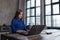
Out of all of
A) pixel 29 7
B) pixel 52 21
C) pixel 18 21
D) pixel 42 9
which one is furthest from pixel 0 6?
pixel 18 21

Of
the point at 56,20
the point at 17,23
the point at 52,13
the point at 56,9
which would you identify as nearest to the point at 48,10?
the point at 52,13

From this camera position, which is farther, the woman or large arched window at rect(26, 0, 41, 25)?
large arched window at rect(26, 0, 41, 25)

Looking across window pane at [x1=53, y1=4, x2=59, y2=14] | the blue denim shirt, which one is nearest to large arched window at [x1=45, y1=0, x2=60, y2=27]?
window pane at [x1=53, y1=4, x2=59, y2=14]

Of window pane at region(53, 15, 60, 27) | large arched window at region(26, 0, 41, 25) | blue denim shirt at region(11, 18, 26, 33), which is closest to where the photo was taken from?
blue denim shirt at region(11, 18, 26, 33)

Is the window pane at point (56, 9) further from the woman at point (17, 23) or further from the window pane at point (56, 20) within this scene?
the woman at point (17, 23)

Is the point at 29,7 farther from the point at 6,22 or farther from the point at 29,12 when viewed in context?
the point at 6,22

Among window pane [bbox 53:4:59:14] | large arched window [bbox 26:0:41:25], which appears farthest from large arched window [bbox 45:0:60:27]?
large arched window [bbox 26:0:41:25]

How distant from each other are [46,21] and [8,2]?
2.75 m

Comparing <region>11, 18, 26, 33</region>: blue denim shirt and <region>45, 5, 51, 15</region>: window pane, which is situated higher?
<region>45, 5, 51, 15</region>: window pane

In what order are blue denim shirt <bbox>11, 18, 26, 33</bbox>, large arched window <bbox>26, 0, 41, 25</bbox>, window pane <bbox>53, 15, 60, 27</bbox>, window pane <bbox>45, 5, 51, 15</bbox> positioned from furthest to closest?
large arched window <bbox>26, 0, 41, 25</bbox> < window pane <bbox>45, 5, 51, 15</bbox> < window pane <bbox>53, 15, 60, 27</bbox> < blue denim shirt <bbox>11, 18, 26, 33</bbox>

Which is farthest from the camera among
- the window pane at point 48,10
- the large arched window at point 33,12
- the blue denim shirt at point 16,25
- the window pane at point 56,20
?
the large arched window at point 33,12

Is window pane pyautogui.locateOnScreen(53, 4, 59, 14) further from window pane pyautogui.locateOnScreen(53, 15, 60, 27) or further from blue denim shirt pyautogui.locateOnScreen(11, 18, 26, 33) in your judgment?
blue denim shirt pyautogui.locateOnScreen(11, 18, 26, 33)

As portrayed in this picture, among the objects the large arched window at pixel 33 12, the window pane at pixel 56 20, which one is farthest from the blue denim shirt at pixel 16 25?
the large arched window at pixel 33 12

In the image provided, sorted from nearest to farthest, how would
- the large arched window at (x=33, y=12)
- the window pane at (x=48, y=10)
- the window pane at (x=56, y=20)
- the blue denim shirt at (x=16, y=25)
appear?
the blue denim shirt at (x=16, y=25) → the window pane at (x=56, y=20) → the window pane at (x=48, y=10) → the large arched window at (x=33, y=12)
